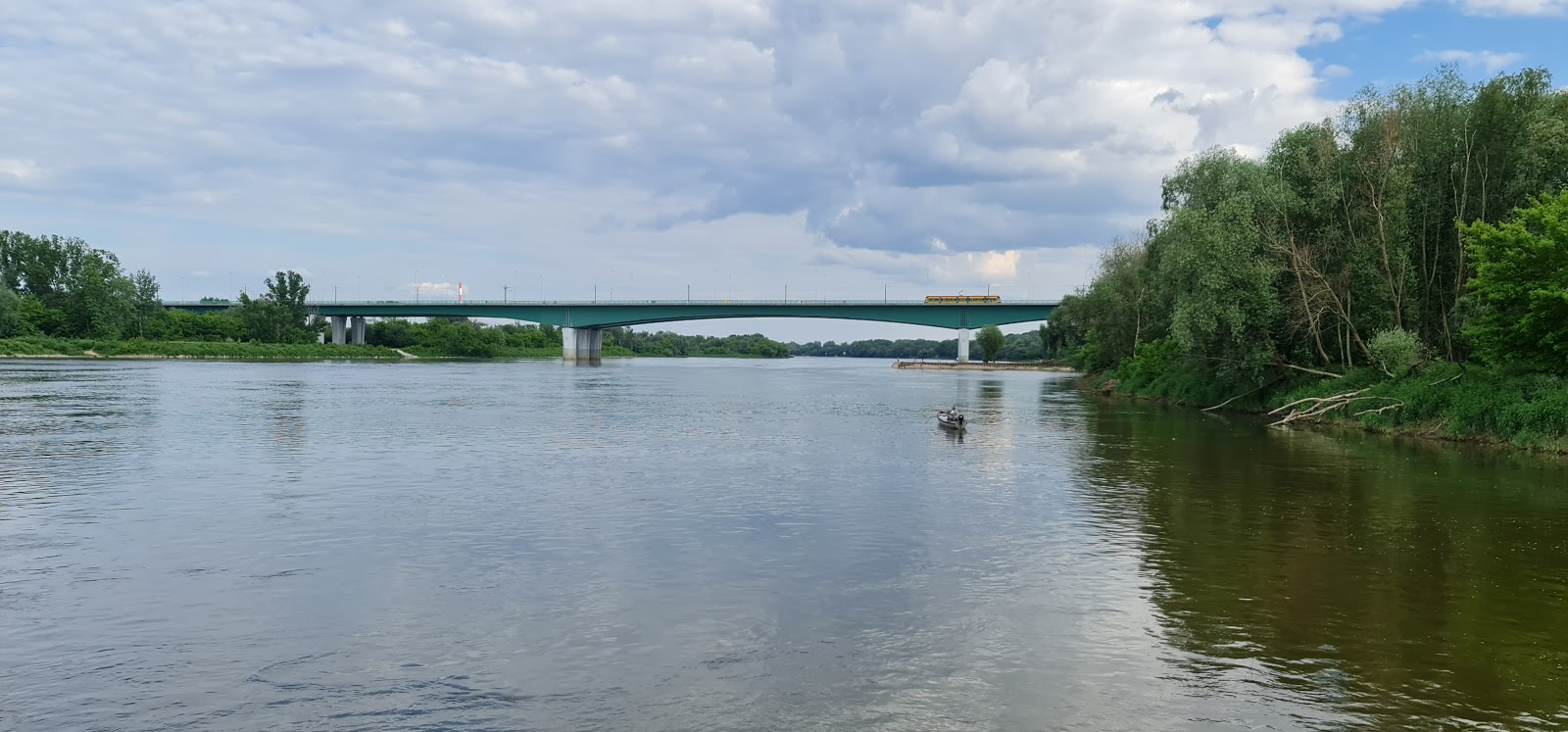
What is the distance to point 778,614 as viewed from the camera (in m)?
15.9

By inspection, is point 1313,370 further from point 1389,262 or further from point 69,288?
point 69,288

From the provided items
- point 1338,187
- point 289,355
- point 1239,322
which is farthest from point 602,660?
point 289,355

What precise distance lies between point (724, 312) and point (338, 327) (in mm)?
80918

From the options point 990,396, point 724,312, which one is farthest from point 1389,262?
point 724,312

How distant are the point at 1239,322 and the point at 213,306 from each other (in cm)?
19770

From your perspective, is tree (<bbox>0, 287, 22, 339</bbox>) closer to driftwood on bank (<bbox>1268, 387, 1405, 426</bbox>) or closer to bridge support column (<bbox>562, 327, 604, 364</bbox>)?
bridge support column (<bbox>562, 327, 604, 364</bbox>)

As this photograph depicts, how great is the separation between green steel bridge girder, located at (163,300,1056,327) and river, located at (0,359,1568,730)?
126 metres

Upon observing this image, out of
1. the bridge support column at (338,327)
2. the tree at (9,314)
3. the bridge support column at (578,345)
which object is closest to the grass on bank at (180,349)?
the tree at (9,314)

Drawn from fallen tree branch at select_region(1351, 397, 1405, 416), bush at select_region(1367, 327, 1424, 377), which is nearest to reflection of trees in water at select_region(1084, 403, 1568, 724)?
fallen tree branch at select_region(1351, 397, 1405, 416)

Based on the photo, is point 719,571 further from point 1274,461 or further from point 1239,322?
point 1239,322

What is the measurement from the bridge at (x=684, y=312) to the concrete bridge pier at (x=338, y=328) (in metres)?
4.26

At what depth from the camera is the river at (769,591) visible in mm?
12156

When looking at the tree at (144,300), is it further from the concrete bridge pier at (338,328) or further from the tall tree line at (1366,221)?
the tall tree line at (1366,221)

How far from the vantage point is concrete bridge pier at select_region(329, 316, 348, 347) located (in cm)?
19512
